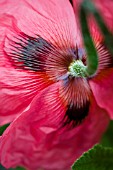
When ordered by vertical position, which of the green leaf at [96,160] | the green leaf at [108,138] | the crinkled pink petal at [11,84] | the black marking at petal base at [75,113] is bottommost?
the green leaf at [108,138]

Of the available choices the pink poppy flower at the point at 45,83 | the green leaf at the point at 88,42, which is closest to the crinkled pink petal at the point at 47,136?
the pink poppy flower at the point at 45,83

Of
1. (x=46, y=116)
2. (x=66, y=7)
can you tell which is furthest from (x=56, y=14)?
(x=46, y=116)

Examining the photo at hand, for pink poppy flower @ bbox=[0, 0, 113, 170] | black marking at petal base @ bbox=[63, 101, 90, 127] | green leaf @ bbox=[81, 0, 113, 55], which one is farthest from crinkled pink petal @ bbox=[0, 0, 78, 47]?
green leaf @ bbox=[81, 0, 113, 55]

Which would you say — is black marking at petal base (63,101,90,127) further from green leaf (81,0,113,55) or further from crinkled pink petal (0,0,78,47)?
green leaf (81,0,113,55)

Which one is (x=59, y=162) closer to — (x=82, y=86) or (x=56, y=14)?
(x=82, y=86)

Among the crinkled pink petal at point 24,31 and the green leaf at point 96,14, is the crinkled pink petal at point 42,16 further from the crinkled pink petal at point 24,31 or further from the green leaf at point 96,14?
the green leaf at point 96,14

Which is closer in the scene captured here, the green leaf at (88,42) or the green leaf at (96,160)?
the green leaf at (88,42)

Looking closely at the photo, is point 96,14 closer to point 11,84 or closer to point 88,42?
point 88,42

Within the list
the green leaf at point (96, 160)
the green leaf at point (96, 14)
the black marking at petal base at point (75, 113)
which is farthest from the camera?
the black marking at petal base at point (75, 113)
